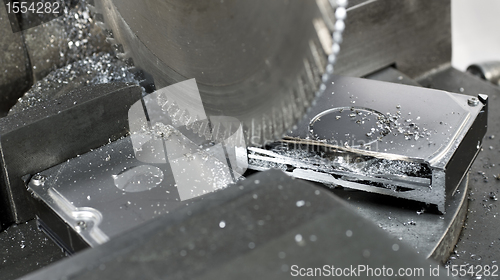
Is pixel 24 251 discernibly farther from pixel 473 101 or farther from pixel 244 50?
pixel 473 101

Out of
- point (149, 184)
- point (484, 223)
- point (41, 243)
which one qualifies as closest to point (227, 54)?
point (149, 184)

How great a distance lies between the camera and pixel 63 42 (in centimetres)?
112

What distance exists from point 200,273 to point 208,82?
0.82ft

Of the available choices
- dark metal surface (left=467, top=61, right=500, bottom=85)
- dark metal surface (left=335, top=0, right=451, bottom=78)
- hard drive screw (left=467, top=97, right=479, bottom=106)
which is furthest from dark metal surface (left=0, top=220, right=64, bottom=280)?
dark metal surface (left=467, top=61, right=500, bottom=85)

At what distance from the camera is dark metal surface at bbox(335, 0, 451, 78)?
1.31 metres


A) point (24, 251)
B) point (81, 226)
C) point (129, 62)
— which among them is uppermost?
point (129, 62)

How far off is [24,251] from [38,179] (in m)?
0.13

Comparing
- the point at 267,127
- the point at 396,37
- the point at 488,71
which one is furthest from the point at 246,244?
the point at 488,71

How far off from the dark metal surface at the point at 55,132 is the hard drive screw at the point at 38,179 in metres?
0.02

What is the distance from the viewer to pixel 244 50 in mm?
572

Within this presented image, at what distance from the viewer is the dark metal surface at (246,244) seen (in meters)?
0.48


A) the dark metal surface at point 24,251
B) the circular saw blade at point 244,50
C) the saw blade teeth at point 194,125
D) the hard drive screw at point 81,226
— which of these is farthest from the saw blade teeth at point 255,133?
the dark metal surface at point 24,251

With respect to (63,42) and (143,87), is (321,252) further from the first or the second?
(63,42)

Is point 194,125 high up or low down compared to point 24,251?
up
